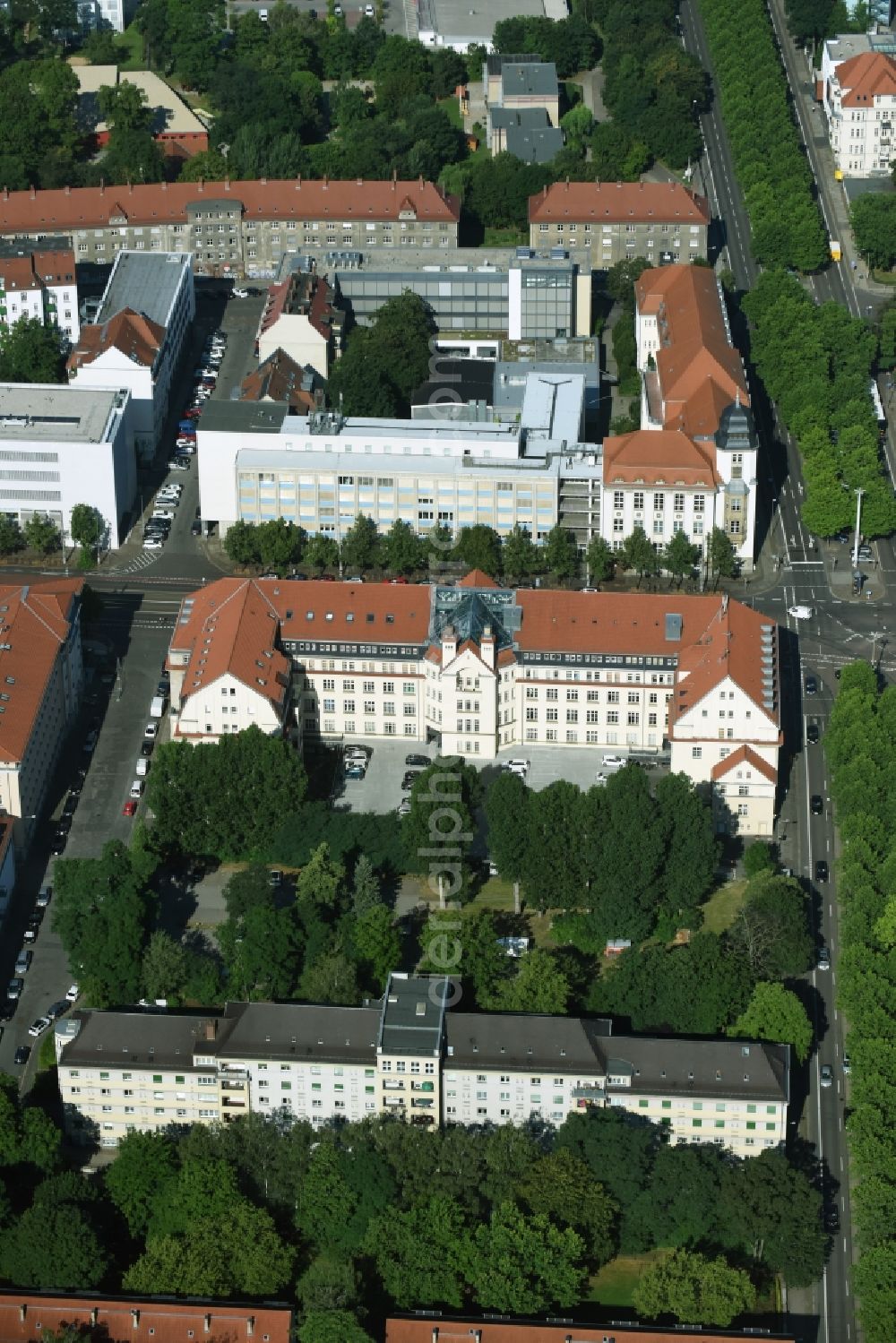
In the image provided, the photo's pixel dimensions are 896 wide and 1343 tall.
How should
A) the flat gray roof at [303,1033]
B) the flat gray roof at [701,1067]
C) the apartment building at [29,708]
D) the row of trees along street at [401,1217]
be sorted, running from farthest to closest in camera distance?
the apartment building at [29,708], the flat gray roof at [303,1033], the flat gray roof at [701,1067], the row of trees along street at [401,1217]

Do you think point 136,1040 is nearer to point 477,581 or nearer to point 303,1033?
point 303,1033

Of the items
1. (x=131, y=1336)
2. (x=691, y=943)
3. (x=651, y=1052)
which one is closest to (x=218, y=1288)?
(x=131, y=1336)

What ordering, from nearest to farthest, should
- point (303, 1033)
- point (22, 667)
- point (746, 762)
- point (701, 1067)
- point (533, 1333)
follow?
point (533, 1333) < point (701, 1067) < point (303, 1033) < point (746, 762) < point (22, 667)

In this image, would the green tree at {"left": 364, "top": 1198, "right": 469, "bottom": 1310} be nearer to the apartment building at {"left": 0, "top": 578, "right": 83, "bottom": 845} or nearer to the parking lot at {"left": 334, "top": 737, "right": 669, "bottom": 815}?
the parking lot at {"left": 334, "top": 737, "right": 669, "bottom": 815}

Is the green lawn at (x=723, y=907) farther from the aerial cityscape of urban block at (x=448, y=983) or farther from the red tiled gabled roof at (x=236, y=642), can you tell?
the red tiled gabled roof at (x=236, y=642)

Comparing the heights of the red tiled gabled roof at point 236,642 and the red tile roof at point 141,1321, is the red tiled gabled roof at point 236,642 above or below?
Result: above

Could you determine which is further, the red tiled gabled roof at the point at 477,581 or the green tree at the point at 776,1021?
the red tiled gabled roof at the point at 477,581

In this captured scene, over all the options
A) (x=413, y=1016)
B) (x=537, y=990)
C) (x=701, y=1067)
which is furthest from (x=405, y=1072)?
(x=701, y=1067)

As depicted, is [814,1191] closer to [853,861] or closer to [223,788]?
[853,861]

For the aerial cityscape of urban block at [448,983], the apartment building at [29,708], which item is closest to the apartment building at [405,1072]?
the aerial cityscape of urban block at [448,983]
